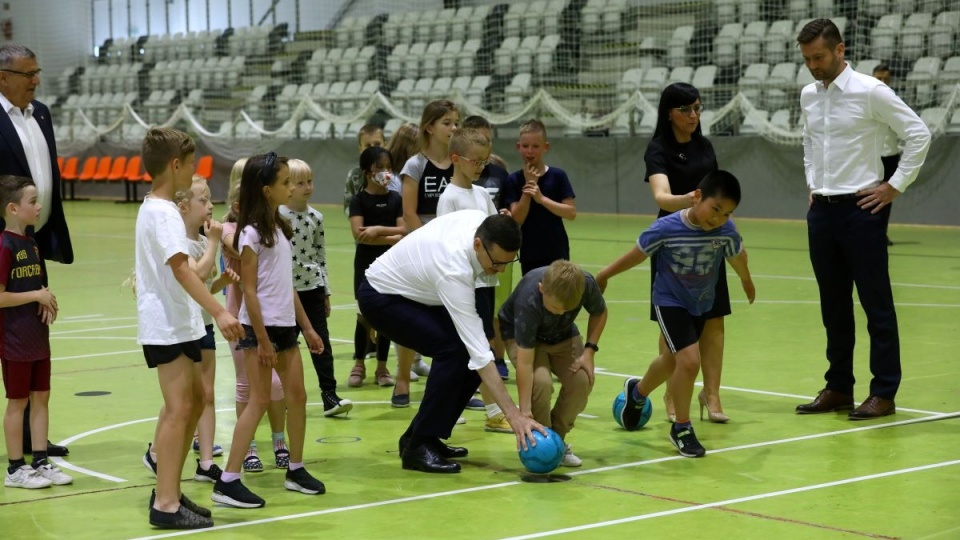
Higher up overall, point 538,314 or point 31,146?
point 31,146

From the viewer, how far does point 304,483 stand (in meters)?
6.05

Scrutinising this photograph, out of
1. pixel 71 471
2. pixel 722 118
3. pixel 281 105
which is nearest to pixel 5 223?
pixel 71 471

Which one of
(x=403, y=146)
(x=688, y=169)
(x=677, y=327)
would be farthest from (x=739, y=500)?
(x=403, y=146)

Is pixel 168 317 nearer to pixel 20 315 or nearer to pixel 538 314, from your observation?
pixel 20 315

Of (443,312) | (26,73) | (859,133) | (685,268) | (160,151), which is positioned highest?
(26,73)

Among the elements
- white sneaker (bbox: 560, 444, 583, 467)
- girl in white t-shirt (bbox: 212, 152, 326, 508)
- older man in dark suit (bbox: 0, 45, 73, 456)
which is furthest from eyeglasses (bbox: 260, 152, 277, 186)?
white sneaker (bbox: 560, 444, 583, 467)

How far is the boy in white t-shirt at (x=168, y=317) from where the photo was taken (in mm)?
5418

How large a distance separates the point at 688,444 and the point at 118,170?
27.3 m

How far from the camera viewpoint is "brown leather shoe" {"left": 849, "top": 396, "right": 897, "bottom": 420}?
7.42 m

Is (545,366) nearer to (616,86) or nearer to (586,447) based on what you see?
(586,447)

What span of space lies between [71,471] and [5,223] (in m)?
1.34

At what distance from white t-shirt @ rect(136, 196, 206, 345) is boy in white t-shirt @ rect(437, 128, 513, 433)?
1.98m

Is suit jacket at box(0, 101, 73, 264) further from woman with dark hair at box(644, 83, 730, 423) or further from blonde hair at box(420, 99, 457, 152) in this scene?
woman with dark hair at box(644, 83, 730, 423)

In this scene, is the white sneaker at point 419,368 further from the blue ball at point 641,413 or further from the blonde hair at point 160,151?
the blonde hair at point 160,151
